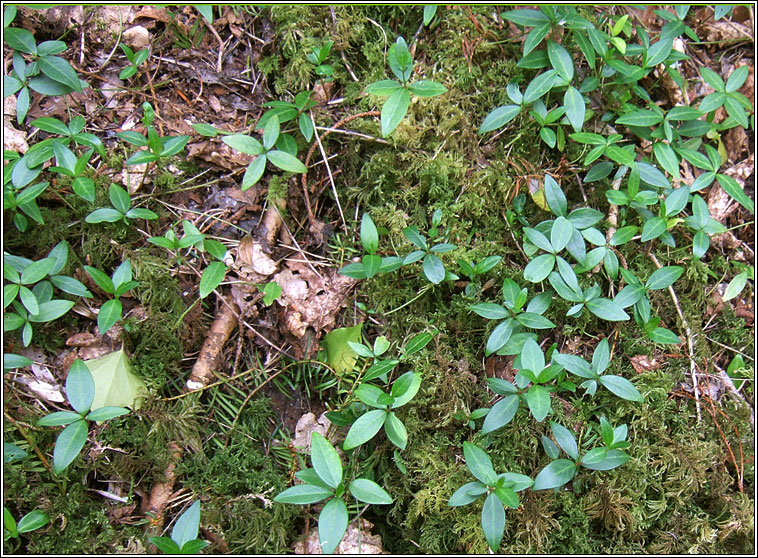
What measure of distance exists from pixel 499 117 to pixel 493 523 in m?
1.73

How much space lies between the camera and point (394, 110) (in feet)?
6.86

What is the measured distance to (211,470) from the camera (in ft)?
6.86

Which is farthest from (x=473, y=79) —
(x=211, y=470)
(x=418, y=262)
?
(x=211, y=470)

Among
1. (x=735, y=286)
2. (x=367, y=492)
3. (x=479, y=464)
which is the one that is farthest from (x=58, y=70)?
(x=735, y=286)

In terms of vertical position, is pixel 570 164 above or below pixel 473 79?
below

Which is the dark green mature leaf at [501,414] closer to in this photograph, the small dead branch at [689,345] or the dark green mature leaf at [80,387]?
the small dead branch at [689,345]

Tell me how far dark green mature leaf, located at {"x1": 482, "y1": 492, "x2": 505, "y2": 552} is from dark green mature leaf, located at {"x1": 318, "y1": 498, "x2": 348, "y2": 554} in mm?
527

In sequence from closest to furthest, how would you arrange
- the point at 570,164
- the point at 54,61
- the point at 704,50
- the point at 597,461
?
the point at 597,461, the point at 54,61, the point at 570,164, the point at 704,50

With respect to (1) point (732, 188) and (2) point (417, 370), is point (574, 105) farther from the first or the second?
(2) point (417, 370)

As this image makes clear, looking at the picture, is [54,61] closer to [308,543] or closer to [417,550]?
[308,543]

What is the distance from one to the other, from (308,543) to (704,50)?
10.5ft

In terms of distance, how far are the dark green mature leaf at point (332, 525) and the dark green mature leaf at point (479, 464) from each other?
0.52 metres

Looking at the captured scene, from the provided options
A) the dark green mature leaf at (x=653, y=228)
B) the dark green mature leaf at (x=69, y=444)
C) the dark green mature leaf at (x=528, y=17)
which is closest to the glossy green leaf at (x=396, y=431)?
the dark green mature leaf at (x=69, y=444)

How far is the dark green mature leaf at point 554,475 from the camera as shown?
6.42 feet
